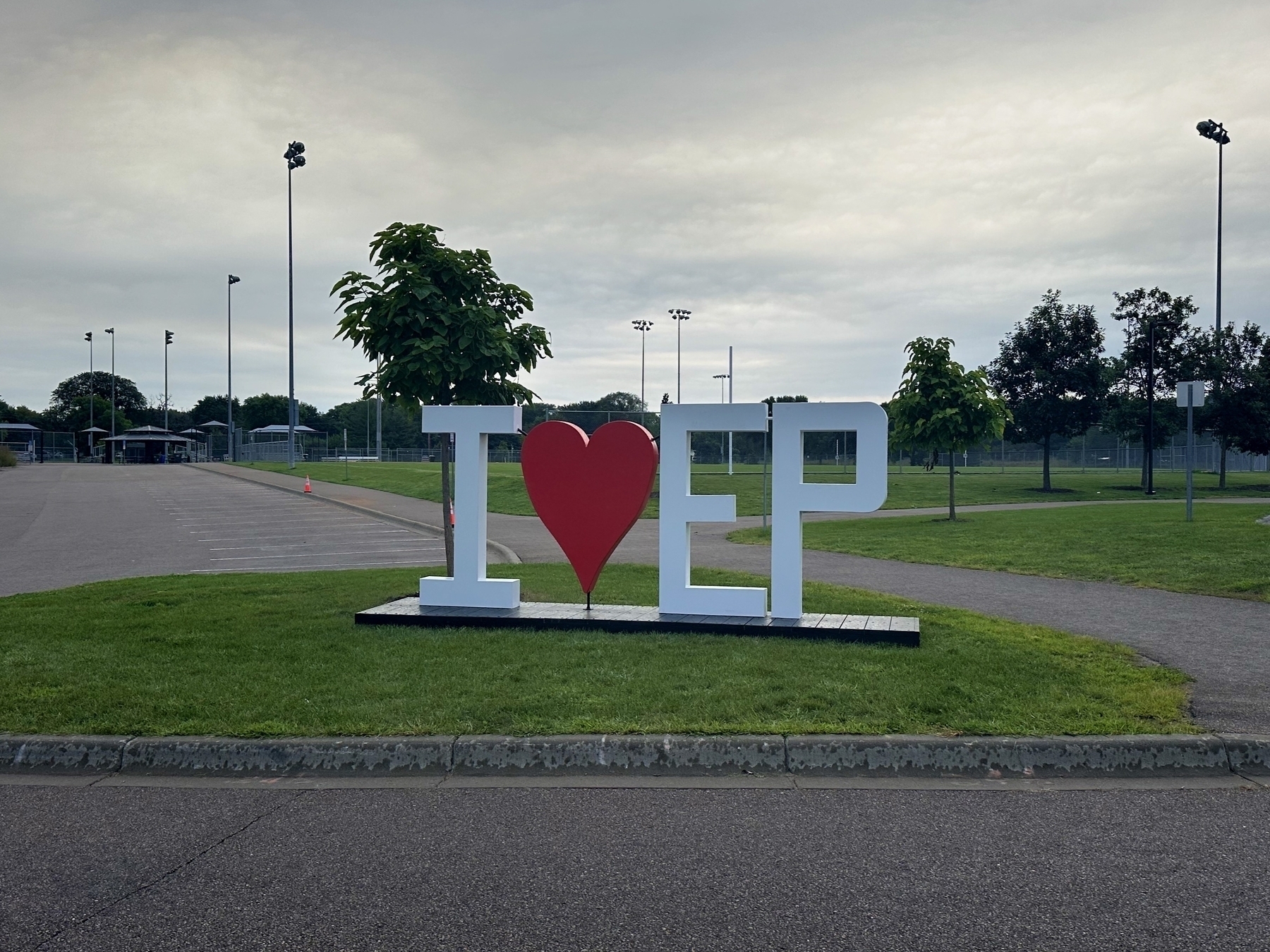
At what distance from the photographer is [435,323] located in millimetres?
11125

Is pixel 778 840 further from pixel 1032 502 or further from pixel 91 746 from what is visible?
pixel 1032 502

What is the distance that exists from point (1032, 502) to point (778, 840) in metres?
35.0

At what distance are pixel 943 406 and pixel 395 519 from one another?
1489 centimetres

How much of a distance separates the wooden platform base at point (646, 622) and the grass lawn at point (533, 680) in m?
0.21

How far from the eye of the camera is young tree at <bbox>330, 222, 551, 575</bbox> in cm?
1098

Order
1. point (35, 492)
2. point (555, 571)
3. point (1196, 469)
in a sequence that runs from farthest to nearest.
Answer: point (1196, 469) → point (35, 492) → point (555, 571)

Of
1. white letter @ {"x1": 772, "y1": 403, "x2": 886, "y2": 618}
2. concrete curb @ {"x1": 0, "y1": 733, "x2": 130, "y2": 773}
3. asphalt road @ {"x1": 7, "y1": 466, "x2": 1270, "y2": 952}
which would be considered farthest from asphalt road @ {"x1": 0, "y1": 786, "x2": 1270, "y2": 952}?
white letter @ {"x1": 772, "y1": 403, "x2": 886, "y2": 618}

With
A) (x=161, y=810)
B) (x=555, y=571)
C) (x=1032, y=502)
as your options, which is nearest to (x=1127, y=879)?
(x=161, y=810)

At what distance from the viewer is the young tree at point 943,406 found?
84.3 feet

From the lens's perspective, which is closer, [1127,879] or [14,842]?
[1127,879]

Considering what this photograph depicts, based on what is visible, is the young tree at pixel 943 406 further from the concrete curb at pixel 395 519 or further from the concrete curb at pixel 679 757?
the concrete curb at pixel 679 757

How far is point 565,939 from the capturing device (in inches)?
141

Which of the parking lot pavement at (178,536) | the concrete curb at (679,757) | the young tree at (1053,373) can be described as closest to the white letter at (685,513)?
the concrete curb at (679,757)

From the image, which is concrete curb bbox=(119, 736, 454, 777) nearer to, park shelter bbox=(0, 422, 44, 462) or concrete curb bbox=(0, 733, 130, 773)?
concrete curb bbox=(0, 733, 130, 773)
